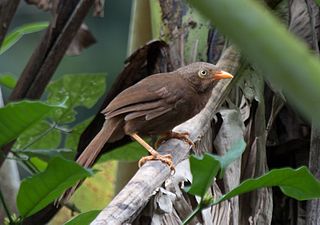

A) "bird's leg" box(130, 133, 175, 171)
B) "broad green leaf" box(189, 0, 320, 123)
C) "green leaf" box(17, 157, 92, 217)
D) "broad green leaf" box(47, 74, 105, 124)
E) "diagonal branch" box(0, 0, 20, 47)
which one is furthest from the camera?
"broad green leaf" box(47, 74, 105, 124)

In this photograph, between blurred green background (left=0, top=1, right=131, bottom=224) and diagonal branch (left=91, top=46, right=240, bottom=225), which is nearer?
diagonal branch (left=91, top=46, right=240, bottom=225)

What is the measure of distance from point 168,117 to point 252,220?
66 centimetres

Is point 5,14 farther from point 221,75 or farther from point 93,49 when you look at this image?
point 93,49

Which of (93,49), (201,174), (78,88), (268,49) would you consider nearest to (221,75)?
(78,88)

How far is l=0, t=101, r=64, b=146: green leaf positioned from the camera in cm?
147

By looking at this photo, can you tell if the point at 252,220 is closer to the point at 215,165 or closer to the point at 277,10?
the point at 215,165

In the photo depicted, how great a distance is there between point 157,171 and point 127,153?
3.38 feet

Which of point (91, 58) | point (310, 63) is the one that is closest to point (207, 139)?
point (310, 63)

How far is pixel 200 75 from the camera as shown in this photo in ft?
8.44

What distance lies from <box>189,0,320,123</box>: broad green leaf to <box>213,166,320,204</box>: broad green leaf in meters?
1.01


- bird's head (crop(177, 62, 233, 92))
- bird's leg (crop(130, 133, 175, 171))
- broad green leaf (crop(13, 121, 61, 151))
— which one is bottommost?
broad green leaf (crop(13, 121, 61, 151))

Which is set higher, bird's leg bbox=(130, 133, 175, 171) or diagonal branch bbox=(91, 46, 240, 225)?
diagonal branch bbox=(91, 46, 240, 225)

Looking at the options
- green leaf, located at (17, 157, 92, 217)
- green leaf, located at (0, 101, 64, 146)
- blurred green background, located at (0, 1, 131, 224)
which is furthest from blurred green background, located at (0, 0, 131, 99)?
green leaf, located at (17, 157, 92, 217)

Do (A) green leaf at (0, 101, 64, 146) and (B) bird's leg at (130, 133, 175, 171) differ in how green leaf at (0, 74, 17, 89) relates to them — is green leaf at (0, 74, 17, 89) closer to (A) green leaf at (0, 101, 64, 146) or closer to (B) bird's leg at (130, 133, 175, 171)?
(B) bird's leg at (130, 133, 175, 171)
